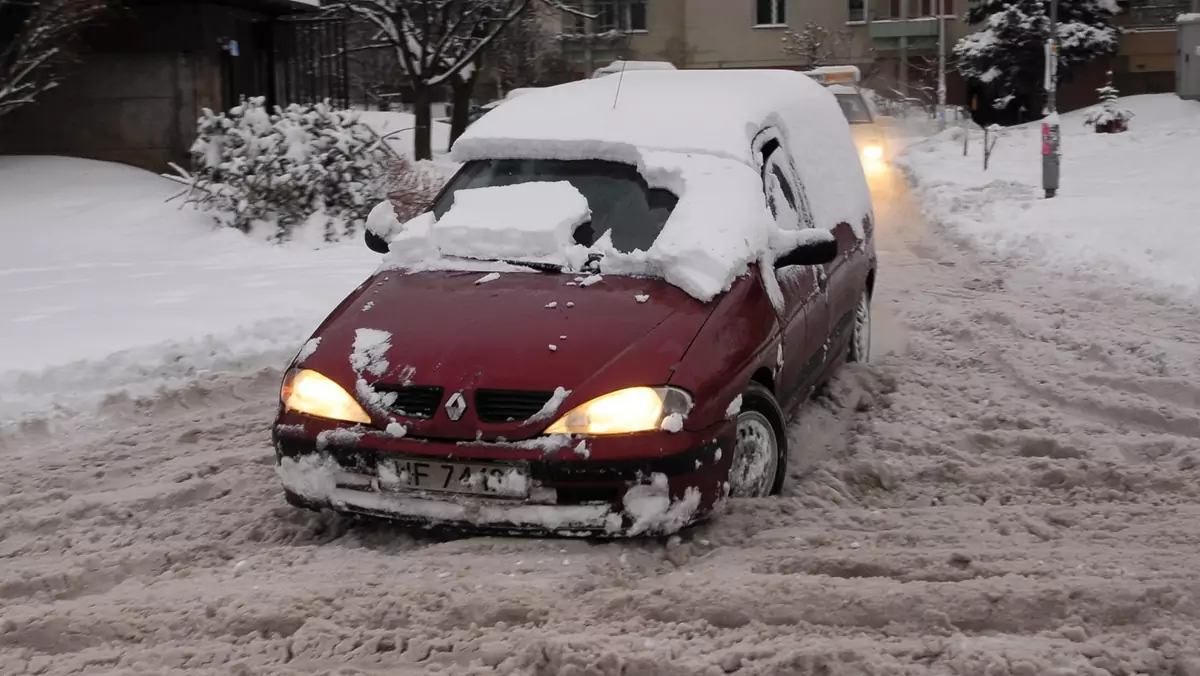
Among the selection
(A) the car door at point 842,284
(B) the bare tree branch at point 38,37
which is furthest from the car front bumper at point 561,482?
(B) the bare tree branch at point 38,37

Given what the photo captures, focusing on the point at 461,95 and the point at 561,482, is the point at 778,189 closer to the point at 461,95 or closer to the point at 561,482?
the point at 561,482

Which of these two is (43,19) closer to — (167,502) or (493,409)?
(167,502)

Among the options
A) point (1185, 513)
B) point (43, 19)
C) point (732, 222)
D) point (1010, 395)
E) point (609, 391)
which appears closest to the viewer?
point (609, 391)

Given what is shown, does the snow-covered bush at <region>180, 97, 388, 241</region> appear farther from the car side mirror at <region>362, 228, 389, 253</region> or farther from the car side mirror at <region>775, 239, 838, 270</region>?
the car side mirror at <region>775, 239, 838, 270</region>

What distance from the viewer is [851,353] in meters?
6.97

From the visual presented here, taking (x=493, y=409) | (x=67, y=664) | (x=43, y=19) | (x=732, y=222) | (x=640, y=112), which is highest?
(x=43, y=19)

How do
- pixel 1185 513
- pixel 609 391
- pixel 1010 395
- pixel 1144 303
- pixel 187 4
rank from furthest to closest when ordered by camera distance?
pixel 187 4 < pixel 1144 303 < pixel 1010 395 < pixel 1185 513 < pixel 609 391

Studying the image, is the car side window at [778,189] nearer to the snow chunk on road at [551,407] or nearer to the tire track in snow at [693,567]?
the tire track in snow at [693,567]

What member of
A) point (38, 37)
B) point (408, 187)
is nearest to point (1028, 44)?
point (408, 187)

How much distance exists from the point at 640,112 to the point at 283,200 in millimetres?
7667

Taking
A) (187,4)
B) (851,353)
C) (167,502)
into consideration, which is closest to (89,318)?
(167,502)

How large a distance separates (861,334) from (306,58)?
760 inches

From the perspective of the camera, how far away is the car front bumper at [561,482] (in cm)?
391

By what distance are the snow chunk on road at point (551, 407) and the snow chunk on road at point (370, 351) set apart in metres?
0.61
